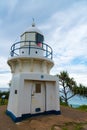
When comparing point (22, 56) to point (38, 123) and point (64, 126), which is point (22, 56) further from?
point (64, 126)

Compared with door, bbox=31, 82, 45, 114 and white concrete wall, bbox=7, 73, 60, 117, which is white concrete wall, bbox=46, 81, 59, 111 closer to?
white concrete wall, bbox=7, 73, 60, 117

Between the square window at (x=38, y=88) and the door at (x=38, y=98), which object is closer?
the door at (x=38, y=98)

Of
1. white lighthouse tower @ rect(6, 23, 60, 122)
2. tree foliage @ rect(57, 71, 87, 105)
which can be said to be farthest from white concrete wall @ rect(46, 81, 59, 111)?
tree foliage @ rect(57, 71, 87, 105)

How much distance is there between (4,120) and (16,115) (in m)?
1.23

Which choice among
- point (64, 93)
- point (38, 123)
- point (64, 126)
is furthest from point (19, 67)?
point (64, 93)

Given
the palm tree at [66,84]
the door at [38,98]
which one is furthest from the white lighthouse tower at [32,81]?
the palm tree at [66,84]

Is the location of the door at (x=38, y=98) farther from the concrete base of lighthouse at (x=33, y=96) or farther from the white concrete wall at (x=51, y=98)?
the white concrete wall at (x=51, y=98)

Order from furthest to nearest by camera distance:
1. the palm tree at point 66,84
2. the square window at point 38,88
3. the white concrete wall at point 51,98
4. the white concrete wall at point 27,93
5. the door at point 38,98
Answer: the palm tree at point 66,84 < the white concrete wall at point 51,98 < the square window at point 38,88 < the door at point 38,98 < the white concrete wall at point 27,93

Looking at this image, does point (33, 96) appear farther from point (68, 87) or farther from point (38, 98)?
point (68, 87)

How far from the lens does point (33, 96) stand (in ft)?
35.2

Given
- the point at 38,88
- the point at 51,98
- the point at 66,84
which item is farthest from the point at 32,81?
the point at 66,84

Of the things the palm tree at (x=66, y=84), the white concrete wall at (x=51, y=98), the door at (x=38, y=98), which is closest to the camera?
the door at (x=38, y=98)

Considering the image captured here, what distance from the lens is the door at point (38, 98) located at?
35.0 feet

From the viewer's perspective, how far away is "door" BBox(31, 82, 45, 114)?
10.7 meters
